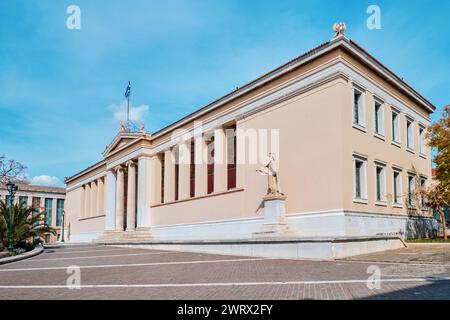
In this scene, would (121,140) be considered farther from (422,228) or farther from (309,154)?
(422,228)

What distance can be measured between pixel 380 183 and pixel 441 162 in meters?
4.67

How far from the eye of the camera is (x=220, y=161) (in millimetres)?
29484

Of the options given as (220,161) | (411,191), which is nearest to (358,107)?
(411,191)

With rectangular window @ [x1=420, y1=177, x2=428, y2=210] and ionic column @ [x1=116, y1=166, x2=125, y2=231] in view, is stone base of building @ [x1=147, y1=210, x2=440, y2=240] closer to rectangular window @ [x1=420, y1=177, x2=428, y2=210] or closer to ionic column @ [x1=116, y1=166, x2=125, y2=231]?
rectangular window @ [x1=420, y1=177, x2=428, y2=210]

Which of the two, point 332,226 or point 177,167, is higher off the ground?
point 177,167

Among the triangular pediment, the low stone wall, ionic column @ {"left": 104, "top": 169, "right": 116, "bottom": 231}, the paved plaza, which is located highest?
the triangular pediment

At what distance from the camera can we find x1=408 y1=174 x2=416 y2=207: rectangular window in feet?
85.9

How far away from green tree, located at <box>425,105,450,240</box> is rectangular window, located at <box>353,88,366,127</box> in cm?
616

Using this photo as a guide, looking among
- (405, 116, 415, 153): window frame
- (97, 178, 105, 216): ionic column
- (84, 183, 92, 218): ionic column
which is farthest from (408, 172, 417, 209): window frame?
(84, 183, 92, 218): ionic column

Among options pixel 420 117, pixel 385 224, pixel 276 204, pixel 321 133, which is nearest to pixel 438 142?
pixel 420 117

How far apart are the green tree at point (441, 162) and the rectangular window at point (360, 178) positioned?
487 cm

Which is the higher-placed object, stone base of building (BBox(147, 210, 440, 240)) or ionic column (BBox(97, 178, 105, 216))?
ionic column (BBox(97, 178, 105, 216))

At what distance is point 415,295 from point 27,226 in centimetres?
Result: 2217

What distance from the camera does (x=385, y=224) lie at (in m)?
23.0
